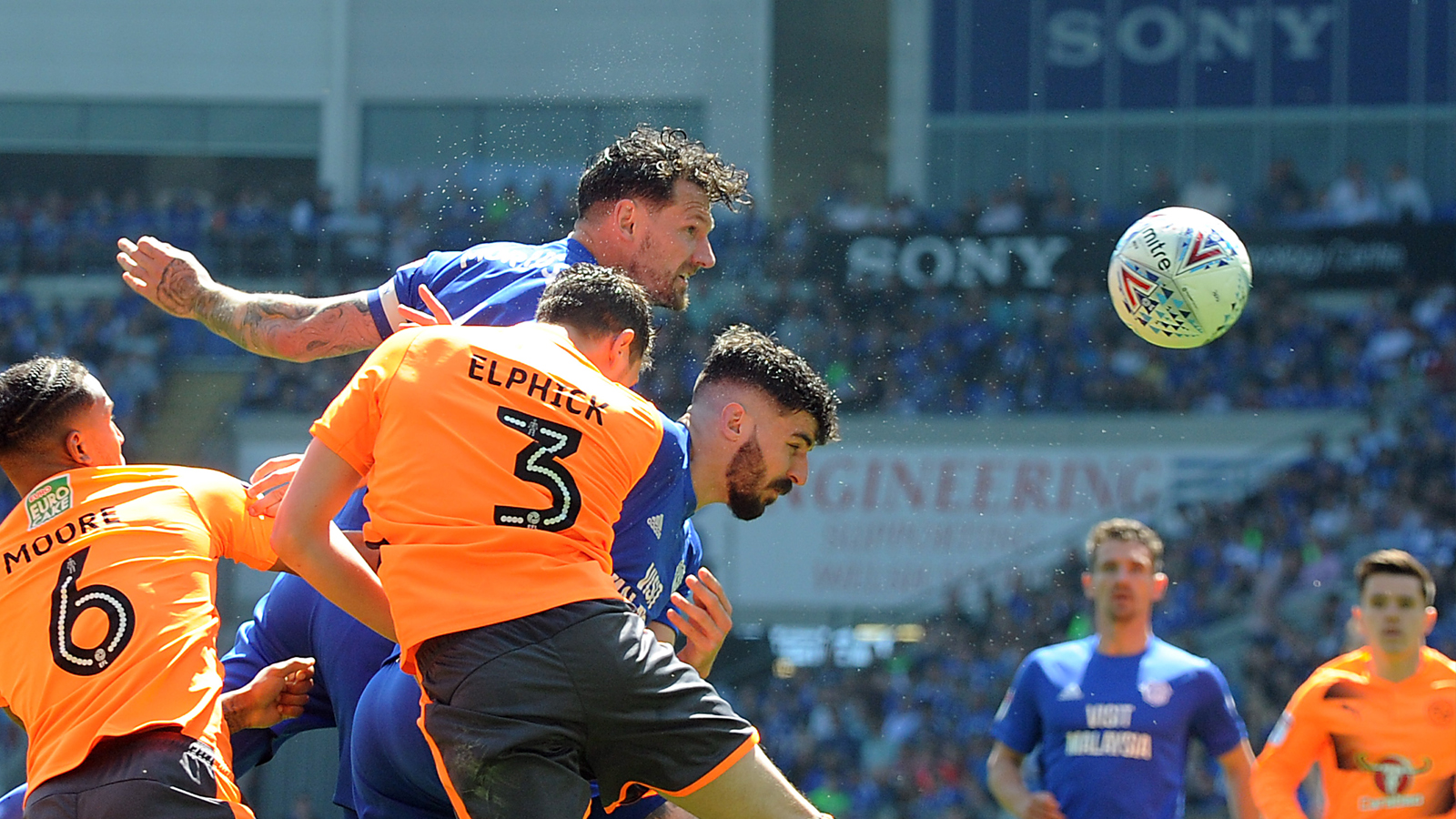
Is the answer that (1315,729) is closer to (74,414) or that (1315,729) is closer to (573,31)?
(74,414)

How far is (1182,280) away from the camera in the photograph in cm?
531

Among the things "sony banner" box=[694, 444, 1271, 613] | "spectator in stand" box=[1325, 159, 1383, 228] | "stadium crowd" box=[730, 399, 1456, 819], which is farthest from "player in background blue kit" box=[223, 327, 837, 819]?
"spectator in stand" box=[1325, 159, 1383, 228]

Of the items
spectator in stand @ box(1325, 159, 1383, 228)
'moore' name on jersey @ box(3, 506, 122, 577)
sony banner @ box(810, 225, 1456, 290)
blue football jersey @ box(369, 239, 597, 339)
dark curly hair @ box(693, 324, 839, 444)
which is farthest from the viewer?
spectator in stand @ box(1325, 159, 1383, 228)

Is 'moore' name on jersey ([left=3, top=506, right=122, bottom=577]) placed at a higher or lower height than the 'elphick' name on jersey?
higher

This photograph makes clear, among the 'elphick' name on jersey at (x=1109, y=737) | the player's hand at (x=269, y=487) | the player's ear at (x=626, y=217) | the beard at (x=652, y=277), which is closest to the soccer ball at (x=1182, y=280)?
the 'elphick' name on jersey at (x=1109, y=737)

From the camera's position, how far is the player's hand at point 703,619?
12.8ft

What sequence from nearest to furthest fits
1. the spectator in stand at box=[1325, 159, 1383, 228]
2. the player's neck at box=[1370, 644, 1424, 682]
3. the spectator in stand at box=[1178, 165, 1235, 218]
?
the player's neck at box=[1370, 644, 1424, 682] < the spectator in stand at box=[1325, 159, 1383, 228] < the spectator in stand at box=[1178, 165, 1235, 218]

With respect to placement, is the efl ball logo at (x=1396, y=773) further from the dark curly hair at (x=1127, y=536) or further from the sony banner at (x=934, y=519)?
the sony banner at (x=934, y=519)

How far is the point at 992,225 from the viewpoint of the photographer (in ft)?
63.7

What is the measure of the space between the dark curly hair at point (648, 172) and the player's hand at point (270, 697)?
1522 mm

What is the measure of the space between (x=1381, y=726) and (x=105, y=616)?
4862 millimetres

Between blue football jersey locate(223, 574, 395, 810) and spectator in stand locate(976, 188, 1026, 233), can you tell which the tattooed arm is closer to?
blue football jersey locate(223, 574, 395, 810)

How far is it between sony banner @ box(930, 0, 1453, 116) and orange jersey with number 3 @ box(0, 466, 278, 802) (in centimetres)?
1937

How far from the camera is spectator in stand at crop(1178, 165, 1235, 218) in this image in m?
20.5
